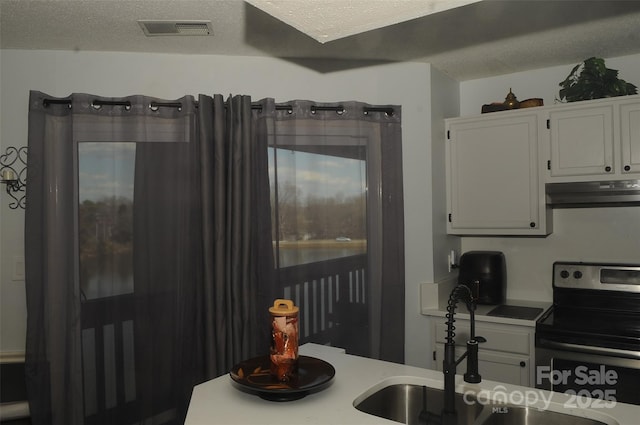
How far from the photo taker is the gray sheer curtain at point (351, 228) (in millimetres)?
2922

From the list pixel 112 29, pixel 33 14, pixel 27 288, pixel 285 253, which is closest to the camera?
pixel 33 14

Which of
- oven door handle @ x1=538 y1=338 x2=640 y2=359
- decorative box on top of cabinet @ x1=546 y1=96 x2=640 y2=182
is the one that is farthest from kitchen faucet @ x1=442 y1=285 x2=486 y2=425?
decorative box on top of cabinet @ x1=546 y1=96 x2=640 y2=182

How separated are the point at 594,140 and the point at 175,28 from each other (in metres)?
2.35

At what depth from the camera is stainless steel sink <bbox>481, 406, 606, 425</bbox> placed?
4.58 ft

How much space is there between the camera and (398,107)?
→ 119 inches

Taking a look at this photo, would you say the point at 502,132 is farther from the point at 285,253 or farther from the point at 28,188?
the point at 28,188

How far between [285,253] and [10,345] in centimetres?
162

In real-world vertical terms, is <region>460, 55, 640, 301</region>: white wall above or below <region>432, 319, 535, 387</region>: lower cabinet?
above

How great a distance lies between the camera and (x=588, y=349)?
2416 mm

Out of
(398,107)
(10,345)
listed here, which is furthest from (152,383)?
(398,107)

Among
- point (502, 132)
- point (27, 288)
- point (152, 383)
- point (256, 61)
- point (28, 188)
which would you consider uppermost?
point (256, 61)

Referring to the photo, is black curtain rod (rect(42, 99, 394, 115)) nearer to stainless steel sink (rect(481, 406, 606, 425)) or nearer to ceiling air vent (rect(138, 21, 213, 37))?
ceiling air vent (rect(138, 21, 213, 37))

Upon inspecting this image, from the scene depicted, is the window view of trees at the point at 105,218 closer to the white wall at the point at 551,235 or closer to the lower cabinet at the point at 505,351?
the lower cabinet at the point at 505,351

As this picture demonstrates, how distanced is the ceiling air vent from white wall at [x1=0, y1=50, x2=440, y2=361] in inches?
14.6
